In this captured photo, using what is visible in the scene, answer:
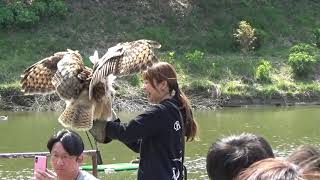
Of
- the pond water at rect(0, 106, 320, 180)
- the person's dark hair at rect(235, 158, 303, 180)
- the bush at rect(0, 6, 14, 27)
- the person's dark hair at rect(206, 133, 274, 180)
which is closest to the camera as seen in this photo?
the person's dark hair at rect(235, 158, 303, 180)

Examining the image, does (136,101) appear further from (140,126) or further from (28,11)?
(140,126)

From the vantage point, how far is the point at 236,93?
24344 millimetres

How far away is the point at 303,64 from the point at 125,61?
76.9 feet

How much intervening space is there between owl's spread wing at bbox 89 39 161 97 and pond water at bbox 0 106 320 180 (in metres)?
7.57

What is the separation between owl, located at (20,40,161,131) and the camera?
332cm

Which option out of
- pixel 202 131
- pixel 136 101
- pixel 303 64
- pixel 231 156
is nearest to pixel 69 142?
pixel 231 156

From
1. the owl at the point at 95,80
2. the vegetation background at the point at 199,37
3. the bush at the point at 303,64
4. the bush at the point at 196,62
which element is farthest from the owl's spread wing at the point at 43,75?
the bush at the point at 303,64

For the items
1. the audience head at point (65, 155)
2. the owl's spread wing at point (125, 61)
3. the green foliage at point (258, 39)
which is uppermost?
the green foliage at point (258, 39)

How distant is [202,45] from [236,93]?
5.03 metres

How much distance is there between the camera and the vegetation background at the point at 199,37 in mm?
24812

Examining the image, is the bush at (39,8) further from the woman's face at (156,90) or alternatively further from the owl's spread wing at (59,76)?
the woman's face at (156,90)

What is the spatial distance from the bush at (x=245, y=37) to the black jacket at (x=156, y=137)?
24.7m

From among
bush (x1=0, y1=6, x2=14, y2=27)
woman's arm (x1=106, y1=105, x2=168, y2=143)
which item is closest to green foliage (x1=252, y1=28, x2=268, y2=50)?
bush (x1=0, y1=6, x2=14, y2=27)

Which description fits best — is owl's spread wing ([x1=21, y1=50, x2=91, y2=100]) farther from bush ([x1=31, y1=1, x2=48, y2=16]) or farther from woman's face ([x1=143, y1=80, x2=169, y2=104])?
bush ([x1=31, y1=1, x2=48, y2=16])
